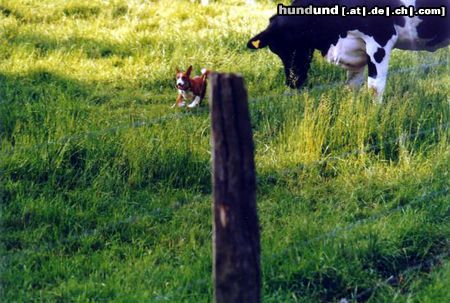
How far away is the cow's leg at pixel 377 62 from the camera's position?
7.09m

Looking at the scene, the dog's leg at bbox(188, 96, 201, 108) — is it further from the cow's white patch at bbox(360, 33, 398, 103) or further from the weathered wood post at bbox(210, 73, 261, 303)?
the weathered wood post at bbox(210, 73, 261, 303)

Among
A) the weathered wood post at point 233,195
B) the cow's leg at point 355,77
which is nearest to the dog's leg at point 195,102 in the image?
the cow's leg at point 355,77

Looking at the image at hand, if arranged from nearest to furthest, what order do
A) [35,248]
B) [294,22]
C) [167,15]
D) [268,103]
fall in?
[35,248], [268,103], [294,22], [167,15]

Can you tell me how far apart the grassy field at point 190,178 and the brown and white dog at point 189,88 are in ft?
0.64

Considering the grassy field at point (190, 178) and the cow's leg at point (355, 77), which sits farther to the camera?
the cow's leg at point (355, 77)

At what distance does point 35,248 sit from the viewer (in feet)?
15.8

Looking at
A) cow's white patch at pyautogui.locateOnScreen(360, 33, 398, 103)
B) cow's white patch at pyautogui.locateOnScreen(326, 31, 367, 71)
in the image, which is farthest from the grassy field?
cow's white patch at pyautogui.locateOnScreen(326, 31, 367, 71)

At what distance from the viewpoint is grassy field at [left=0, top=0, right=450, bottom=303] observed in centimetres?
454

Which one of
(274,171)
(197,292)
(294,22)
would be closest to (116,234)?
(197,292)

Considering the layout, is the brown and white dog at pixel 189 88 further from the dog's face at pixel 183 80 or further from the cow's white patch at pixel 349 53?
the cow's white patch at pixel 349 53

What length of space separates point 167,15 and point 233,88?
6.07 meters

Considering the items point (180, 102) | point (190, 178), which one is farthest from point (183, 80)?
point (190, 178)

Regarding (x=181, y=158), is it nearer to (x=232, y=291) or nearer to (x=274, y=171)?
(x=274, y=171)

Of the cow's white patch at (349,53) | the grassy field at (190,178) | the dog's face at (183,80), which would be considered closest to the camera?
the grassy field at (190,178)
